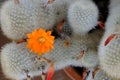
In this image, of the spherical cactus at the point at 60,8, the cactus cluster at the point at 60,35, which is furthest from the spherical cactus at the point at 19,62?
the spherical cactus at the point at 60,8

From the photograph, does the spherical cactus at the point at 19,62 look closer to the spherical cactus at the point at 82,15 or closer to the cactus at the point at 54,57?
the cactus at the point at 54,57

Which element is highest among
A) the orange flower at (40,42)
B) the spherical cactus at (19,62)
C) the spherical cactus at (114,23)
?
the spherical cactus at (114,23)

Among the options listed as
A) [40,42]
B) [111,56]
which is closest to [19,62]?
[40,42]

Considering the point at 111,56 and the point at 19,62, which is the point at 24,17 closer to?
the point at 19,62

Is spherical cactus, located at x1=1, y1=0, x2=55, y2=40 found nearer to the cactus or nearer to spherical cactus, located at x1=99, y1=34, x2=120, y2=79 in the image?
the cactus

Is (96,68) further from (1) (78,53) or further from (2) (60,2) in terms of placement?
(2) (60,2)

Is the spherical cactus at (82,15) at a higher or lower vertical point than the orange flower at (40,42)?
higher

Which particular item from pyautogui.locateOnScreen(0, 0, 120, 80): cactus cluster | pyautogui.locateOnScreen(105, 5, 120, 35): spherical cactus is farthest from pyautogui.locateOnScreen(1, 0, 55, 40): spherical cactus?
pyautogui.locateOnScreen(105, 5, 120, 35): spherical cactus
